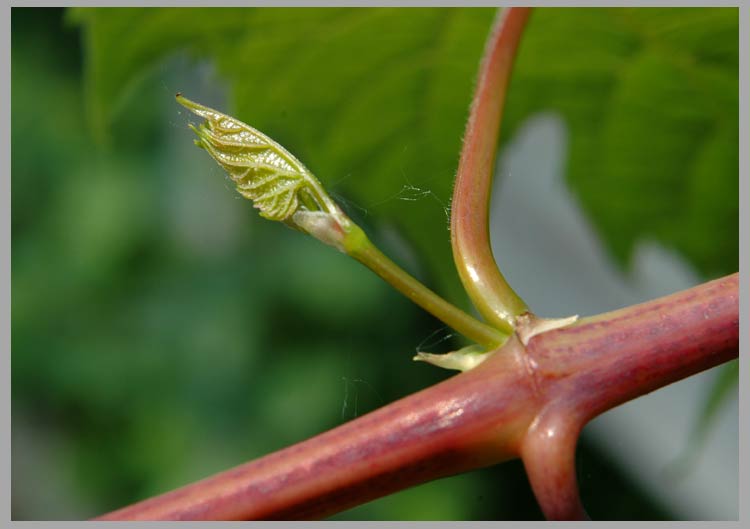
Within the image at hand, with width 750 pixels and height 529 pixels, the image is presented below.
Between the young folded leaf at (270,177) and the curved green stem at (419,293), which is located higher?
the young folded leaf at (270,177)

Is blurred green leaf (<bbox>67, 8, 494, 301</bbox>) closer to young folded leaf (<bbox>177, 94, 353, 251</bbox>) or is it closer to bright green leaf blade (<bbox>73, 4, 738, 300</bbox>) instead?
bright green leaf blade (<bbox>73, 4, 738, 300</bbox>)

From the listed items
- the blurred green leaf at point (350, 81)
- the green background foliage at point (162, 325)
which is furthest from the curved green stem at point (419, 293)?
the green background foliage at point (162, 325)

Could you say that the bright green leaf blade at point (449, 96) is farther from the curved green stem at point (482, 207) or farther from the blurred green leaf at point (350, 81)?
the curved green stem at point (482, 207)

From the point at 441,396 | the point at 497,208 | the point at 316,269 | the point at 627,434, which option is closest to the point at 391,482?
the point at 441,396

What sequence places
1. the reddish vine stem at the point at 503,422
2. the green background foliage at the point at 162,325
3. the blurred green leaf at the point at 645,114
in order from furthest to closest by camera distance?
1. the green background foliage at the point at 162,325
2. the blurred green leaf at the point at 645,114
3. the reddish vine stem at the point at 503,422

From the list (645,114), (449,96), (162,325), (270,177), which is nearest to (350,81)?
(449,96)

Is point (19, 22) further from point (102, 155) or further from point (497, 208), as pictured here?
point (497, 208)
